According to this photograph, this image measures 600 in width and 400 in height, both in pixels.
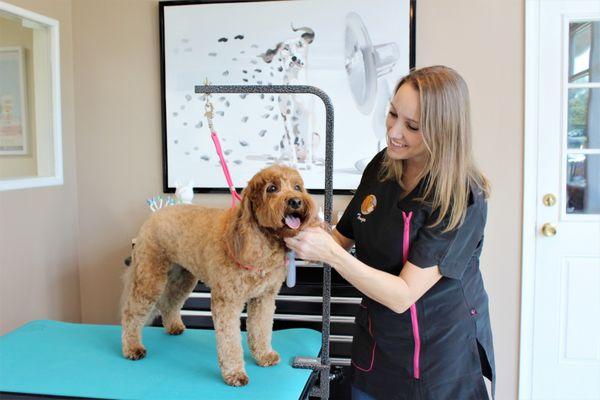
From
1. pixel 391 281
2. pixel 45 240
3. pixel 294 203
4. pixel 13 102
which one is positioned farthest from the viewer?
pixel 45 240

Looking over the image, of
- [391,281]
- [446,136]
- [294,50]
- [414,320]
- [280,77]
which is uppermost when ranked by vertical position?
[294,50]

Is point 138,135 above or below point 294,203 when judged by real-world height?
above

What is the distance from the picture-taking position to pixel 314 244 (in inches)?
50.1

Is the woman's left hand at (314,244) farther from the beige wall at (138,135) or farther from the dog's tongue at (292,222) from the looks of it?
the beige wall at (138,135)

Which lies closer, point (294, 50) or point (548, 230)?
point (548, 230)

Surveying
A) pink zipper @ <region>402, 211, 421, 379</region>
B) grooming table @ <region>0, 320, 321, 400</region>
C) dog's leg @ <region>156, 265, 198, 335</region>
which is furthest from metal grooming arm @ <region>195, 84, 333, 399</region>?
dog's leg @ <region>156, 265, 198, 335</region>

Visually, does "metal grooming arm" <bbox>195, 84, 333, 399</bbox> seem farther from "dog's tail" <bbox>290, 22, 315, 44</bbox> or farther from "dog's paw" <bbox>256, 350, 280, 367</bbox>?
"dog's tail" <bbox>290, 22, 315, 44</bbox>

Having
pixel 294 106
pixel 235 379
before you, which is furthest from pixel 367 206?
pixel 294 106

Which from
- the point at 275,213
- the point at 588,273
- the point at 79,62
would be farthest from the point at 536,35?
the point at 79,62

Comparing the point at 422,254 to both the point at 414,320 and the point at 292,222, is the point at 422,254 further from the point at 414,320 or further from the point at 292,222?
the point at 292,222

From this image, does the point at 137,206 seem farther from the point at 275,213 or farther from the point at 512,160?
the point at 512,160

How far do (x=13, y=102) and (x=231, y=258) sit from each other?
196cm

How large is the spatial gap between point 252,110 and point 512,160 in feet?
5.08

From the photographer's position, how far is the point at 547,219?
2.76m
